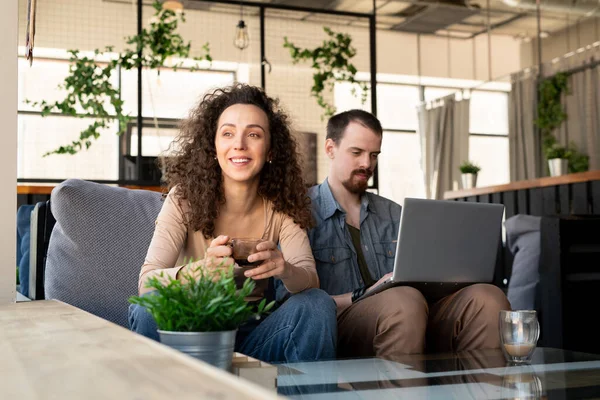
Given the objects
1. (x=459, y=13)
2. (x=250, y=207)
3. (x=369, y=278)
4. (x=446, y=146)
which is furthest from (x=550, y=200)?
(x=459, y=13)

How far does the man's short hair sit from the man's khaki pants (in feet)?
2.48

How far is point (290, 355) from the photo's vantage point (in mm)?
1827

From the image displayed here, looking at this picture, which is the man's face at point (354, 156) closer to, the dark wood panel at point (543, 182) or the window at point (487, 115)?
the dark wood panel at point (543, 182)

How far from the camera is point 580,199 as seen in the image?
195 inches

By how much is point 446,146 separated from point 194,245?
8168mm

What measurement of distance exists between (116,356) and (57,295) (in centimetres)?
155

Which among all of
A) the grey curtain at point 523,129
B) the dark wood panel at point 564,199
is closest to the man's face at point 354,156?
the dark wood panel at point 564,199

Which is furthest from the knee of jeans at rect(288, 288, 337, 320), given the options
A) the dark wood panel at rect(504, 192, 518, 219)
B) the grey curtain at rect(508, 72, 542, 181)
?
the grey curtain at rect(508, 72, 542, 181)

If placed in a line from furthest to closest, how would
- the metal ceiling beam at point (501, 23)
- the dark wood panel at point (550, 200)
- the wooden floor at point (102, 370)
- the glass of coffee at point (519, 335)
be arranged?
the metal ceiling beam at point (501, 23) < the dark wood panel at point (550, 200) < the glass of coffee at point (519, 335) < the wooden floor at point (102, 370)

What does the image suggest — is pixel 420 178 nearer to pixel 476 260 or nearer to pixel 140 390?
pixel 476 260

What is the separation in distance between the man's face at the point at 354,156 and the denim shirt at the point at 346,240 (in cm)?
6

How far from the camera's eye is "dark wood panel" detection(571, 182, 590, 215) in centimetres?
489

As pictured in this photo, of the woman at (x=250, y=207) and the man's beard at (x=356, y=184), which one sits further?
the man's beard at (x=356, y=184)

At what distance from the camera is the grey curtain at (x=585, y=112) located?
337 inches
